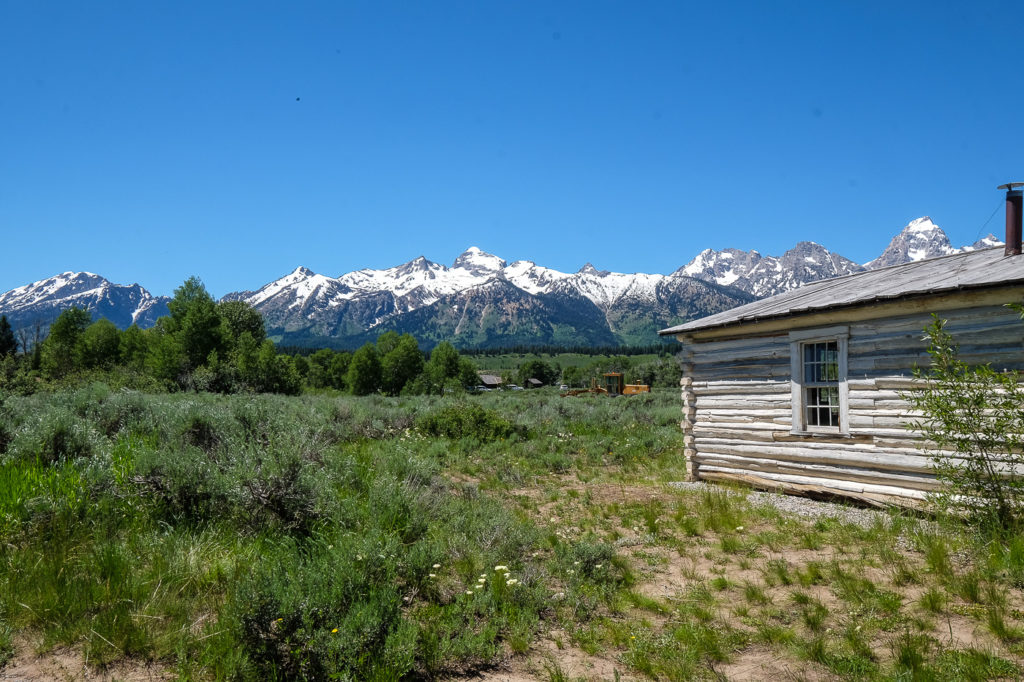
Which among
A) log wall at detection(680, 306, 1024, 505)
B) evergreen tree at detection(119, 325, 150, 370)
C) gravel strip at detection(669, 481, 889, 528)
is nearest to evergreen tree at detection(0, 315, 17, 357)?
evergreen tree at detection(119, 325, 150, 370)

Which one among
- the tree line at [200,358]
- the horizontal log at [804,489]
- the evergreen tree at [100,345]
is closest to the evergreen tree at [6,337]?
the tree line at [200,358]

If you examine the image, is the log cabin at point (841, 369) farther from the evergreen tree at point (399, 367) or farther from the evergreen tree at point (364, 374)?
the evergreen tree at point (364, 374)

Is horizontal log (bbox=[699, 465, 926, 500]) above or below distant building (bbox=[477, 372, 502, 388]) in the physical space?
above

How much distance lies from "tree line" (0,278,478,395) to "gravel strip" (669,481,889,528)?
67.4 feet

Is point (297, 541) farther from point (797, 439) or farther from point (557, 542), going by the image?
point (797, 439)

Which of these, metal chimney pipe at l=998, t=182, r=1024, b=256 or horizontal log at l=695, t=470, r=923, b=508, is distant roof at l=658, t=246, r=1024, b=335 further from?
horizontal log at l=695, t=470, r=923, b=508

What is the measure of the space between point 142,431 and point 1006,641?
1002cm

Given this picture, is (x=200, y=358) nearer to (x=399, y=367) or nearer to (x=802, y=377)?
(x=399, y=367)

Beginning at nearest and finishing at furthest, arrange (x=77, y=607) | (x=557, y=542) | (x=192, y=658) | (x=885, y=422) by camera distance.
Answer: (x=192, y=658) < (x=77, y=607) < (x=557, y=542) < (x=885, y=422)

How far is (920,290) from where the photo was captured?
7922 millimetres

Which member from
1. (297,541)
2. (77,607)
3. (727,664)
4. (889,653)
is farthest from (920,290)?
(77,607)

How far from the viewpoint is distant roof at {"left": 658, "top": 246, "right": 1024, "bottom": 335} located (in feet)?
25.4

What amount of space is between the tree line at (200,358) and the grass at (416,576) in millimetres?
18124

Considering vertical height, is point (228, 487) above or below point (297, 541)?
above
